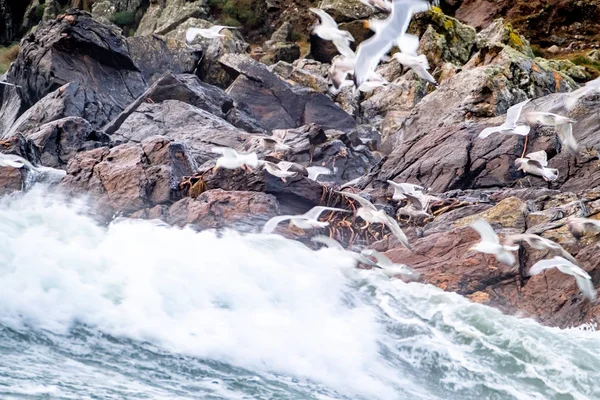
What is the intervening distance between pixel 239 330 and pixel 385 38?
3517mm

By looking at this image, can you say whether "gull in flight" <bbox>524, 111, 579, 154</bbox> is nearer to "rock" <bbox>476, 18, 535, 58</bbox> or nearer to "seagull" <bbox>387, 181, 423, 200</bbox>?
"seagull" <bbox>387, 181, 423, 200</bbox>

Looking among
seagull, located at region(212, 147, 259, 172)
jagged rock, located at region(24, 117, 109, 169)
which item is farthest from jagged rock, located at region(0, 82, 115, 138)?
seagull, located at region(212, 147, 259, 172)

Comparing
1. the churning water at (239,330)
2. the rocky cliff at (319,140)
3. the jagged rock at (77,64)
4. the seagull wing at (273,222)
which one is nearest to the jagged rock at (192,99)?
the rocky cliff at (319,140)

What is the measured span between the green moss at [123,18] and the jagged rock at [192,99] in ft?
71.0

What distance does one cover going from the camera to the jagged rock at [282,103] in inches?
859

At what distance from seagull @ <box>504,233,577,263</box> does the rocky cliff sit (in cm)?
16

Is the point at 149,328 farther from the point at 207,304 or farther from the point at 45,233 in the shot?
the point at 45,233

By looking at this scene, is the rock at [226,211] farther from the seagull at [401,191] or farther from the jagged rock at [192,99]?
the jagged rock at [192,99]

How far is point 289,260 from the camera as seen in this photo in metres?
11.1

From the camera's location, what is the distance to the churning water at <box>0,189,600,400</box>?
8.11 m

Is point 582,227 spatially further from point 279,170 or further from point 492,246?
point 279,170

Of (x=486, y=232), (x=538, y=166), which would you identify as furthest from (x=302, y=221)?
(x=538, y=166)

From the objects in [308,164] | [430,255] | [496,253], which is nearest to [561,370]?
[496,253]

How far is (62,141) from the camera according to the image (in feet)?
49.4
